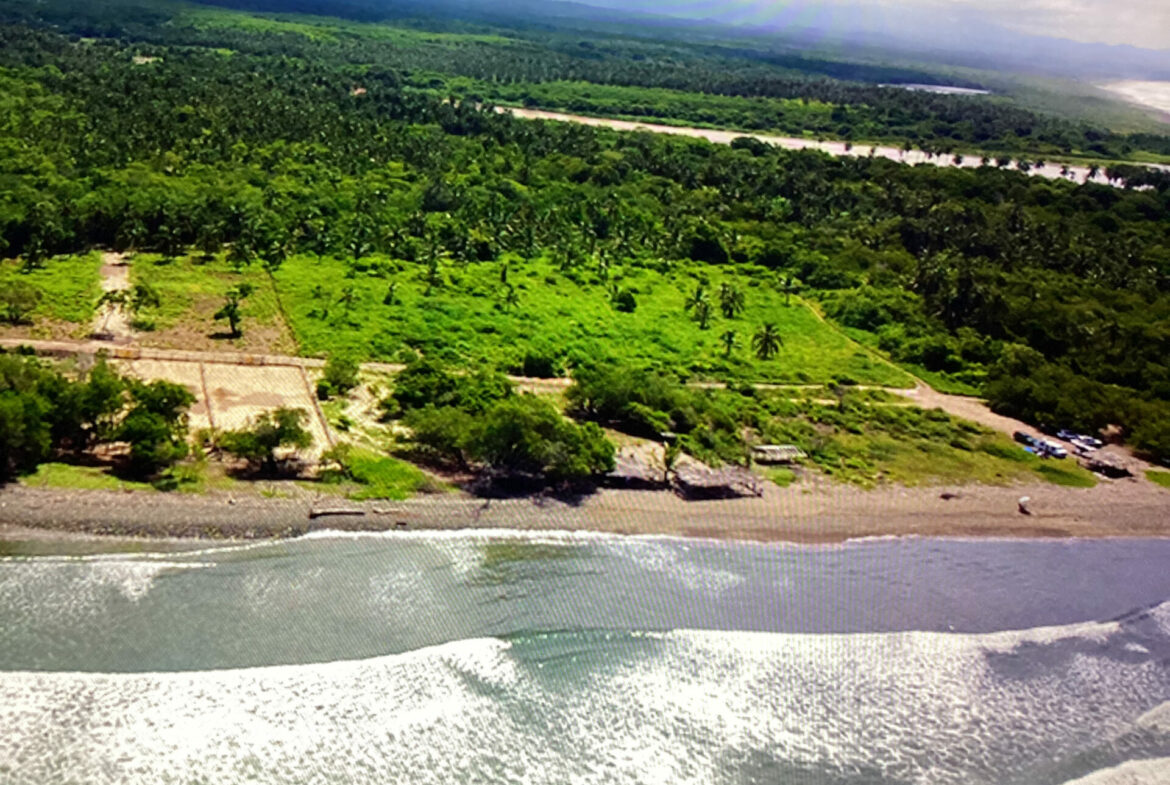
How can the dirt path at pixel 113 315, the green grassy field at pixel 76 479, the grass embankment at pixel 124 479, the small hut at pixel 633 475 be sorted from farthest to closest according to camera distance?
the dirt path at pixel 113 315
the small hut at pixel 633 475
the grass embankment at pixel 124 479
the green grassy field at pixel 76 479

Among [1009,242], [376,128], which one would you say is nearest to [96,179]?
[376,128]

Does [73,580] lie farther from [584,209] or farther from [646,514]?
[584,209]

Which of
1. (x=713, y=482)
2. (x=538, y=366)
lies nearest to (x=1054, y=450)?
(x=713, y=482)

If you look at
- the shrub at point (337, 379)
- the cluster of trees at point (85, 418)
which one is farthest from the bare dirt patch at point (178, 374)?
the shrub at point (337, 379)

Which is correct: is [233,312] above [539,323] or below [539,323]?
above

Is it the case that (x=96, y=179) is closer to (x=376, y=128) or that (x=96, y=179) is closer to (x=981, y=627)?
(x=376, y=128)

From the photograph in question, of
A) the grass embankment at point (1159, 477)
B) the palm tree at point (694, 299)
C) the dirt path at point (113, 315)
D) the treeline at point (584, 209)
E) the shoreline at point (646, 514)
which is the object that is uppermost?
the treeline at point (584, 209)

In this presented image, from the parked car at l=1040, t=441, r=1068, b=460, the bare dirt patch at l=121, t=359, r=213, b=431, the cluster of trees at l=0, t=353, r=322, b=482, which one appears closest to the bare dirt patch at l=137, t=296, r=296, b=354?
the bare dirt patch at l=121, t=359, r=213, b=431

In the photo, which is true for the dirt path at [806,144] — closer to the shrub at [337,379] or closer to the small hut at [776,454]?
the small hut at [776,454]
